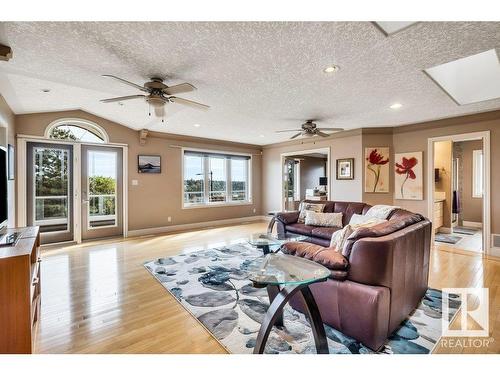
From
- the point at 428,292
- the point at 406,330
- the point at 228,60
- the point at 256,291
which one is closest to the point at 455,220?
the point at 428,292

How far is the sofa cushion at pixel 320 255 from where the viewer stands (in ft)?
5.88

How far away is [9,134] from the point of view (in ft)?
12.0

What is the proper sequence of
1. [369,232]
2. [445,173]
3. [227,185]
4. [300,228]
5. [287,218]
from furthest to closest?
[227,185] < [445,173] < [287,218] < [300,228] < [369,232]

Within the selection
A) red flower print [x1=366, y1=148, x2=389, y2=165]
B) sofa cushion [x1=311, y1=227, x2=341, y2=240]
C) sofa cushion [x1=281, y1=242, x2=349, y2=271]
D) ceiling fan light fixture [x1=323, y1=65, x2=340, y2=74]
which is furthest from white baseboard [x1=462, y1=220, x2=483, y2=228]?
sofa cushion [x1=281, y1=242, x2=349, y2=271]

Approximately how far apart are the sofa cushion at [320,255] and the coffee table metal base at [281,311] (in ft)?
1.07

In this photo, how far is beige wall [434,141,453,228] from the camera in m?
5.88

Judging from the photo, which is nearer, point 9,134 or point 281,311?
point 281,311

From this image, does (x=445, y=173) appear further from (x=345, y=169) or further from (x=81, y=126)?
(x=81, y=126)

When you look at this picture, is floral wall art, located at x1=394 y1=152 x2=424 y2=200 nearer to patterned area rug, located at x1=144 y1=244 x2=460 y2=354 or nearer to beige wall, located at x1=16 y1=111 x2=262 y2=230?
patterned area rug, located at x1=144 y1=244 x2=460 y2=354

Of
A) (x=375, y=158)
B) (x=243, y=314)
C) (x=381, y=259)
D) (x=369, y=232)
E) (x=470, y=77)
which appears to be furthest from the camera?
(x=375, y=158)

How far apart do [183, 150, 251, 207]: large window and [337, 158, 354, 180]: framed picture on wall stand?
2.99 meters

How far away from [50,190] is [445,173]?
356 inches

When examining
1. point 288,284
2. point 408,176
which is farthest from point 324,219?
point 288,284

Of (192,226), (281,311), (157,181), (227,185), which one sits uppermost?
(157,181)
